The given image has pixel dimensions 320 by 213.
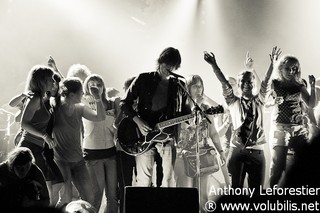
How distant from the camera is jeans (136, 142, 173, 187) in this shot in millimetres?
4145

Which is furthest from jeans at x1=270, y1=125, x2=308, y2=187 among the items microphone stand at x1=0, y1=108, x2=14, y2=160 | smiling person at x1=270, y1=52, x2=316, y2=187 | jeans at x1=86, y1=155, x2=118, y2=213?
microphone stand at x1=0, y1=108, x2=14, y2=160

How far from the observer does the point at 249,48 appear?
788 centimetres

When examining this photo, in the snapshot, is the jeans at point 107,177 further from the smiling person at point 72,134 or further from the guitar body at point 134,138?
the guitar body at point 134,138

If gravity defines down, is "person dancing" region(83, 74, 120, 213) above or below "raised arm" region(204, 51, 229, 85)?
below

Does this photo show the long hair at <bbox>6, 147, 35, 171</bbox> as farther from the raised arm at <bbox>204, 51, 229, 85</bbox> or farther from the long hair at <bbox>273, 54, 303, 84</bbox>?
the long hair at <bbox>273, 54, 303, 84</bbox>

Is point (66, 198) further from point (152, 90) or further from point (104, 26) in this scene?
point (104, 26)

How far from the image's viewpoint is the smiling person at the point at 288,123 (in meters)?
4.76

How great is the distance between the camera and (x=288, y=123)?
188 inches

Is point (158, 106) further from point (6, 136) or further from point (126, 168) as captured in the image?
point (6, 136)

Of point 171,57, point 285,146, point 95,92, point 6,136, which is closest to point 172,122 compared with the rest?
point 171,57

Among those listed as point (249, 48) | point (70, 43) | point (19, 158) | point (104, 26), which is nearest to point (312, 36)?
point (249, 48)

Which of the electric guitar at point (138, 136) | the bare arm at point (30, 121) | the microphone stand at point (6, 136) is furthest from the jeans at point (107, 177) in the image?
the microphone stand at point (6, 136)

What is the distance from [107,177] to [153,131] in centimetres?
71

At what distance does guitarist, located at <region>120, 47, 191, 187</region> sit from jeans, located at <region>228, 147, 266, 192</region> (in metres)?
0.82
